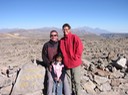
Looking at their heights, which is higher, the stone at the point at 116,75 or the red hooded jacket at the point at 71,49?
the red hooded jacket at the point at 71,49

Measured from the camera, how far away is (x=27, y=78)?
750cm

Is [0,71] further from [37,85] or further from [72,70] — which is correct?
[72,70]

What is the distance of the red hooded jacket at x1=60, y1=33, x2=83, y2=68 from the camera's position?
6907 mm

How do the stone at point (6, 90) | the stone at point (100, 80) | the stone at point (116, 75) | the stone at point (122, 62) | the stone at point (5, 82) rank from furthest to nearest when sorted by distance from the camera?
the stone at point (122, 62)
the stone at point (116, 75)
the stone at point (100, 80)
the stone at point (5, 82)
the stone at point (6, 90)

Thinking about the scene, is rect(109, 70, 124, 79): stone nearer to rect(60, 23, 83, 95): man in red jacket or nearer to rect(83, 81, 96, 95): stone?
rect(83, 81, 96, 95): stone

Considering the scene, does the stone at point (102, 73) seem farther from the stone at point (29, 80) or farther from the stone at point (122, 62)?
the stone at point (29, 80)

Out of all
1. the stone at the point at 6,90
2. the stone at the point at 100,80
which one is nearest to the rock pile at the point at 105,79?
the stone at the point at 100,80

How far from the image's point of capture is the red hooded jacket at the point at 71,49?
272 inches

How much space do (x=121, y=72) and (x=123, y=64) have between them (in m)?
0.40

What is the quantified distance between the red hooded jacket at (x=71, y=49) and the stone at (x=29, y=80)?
1129 millimetres

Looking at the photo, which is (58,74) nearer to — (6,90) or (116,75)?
(6,90)

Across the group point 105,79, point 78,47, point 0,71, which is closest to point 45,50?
point 78,47

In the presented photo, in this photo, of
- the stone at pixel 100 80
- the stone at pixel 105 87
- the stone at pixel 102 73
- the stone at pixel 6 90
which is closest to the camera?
the stone at pixel 6 90

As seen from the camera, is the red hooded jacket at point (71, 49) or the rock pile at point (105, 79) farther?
the rock pile at point (105, 79)
